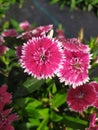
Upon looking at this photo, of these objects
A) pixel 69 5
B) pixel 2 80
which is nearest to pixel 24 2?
pixel 69 5

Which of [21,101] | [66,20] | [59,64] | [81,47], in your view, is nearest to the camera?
[59,64]

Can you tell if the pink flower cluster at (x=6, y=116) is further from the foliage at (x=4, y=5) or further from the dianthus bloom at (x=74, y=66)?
the foliage at (x=4, y=5)

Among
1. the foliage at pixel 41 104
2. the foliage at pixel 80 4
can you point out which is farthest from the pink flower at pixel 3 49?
the foliage at pixel 80 4

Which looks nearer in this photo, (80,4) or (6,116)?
(6,116)

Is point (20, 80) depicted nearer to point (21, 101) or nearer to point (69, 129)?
point (21, 101)

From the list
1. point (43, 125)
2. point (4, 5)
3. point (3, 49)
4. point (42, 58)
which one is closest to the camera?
point (42, 58)

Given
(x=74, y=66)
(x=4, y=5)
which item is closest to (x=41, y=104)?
(x=74, y=66)

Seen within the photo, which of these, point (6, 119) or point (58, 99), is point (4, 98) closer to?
point (6, 119)
